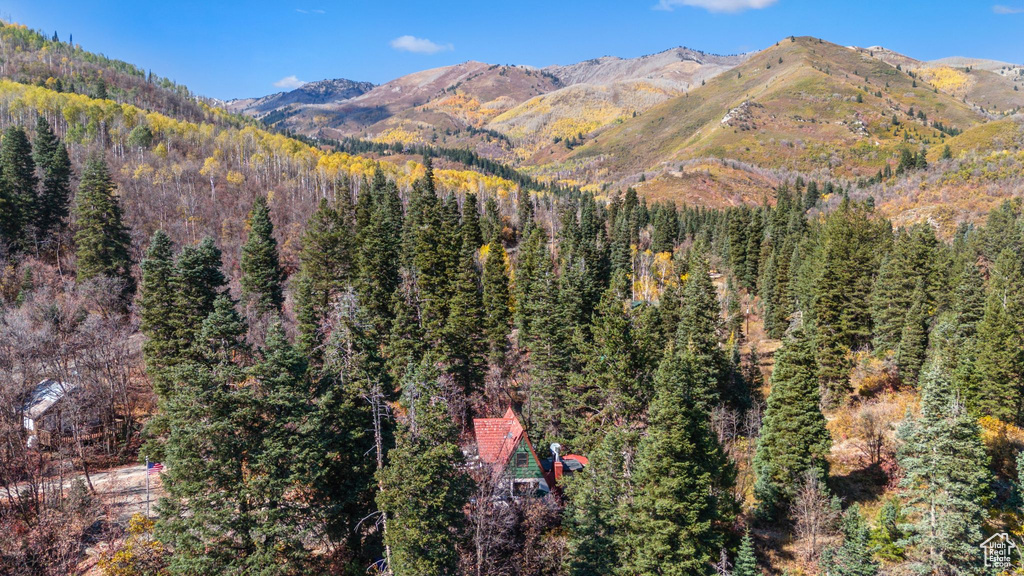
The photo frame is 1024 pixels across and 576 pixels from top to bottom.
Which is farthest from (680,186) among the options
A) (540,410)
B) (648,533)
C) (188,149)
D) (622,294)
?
(648,533)

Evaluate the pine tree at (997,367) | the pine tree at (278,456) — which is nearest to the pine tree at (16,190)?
the pine tree at (278,456)

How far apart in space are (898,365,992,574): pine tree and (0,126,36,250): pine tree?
8241 cm

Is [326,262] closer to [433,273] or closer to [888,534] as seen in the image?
[433,273]

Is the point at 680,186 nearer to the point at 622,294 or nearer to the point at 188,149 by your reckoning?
the point at 622,294

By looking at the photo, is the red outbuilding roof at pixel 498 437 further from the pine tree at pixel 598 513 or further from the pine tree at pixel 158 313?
the pine tree at pixel 158 313

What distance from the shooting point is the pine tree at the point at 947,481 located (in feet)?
68.6

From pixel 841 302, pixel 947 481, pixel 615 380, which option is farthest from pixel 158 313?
pixel 841 302

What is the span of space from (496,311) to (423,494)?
25.6 metres

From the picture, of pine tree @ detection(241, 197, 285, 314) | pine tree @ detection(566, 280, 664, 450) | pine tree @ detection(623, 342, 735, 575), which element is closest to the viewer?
pine tree @ detection(623, 342, 735, 575)

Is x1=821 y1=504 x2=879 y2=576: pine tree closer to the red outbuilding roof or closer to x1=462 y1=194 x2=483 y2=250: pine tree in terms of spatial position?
the red outbuilding roof

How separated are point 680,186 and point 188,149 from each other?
146064 mm

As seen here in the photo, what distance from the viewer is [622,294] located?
68312 mm

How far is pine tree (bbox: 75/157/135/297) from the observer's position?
175ft

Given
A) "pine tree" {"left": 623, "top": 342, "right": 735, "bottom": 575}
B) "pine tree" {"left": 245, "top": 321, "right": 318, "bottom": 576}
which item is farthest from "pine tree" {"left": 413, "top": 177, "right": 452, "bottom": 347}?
"pine tree" {"left": 623, "top": 342, "right": 735, "bottom": 575}
